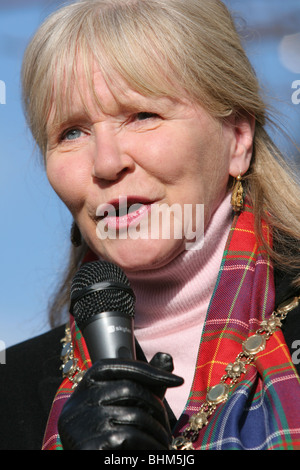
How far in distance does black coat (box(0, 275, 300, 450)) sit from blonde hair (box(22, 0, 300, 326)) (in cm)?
34

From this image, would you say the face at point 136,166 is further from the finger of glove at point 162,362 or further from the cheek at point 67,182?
the finger of glove at point 162,362

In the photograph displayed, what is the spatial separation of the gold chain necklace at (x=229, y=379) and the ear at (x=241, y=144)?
569 millimetres

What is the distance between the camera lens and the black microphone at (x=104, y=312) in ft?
5.68

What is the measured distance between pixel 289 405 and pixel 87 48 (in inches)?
Result: 51.2

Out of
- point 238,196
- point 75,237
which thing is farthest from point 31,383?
point 238,196

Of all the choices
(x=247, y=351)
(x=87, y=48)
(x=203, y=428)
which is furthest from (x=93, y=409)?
(x=87, y=48)

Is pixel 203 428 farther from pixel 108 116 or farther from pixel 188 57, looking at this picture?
pixel 188 57

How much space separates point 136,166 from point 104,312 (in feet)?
2.35

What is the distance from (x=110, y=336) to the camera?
174cm

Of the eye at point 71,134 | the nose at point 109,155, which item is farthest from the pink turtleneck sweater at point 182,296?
the eye at point 71,134

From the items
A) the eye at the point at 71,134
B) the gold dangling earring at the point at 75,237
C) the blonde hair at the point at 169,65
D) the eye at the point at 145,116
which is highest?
the blonde hair at the point at 169,65

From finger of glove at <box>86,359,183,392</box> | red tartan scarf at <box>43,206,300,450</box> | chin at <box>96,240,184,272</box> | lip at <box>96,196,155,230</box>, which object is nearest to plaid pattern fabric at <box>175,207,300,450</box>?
red tartan scarf at <box>43,206,300,450</box>

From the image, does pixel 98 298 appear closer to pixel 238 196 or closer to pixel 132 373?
pixel 132 373
